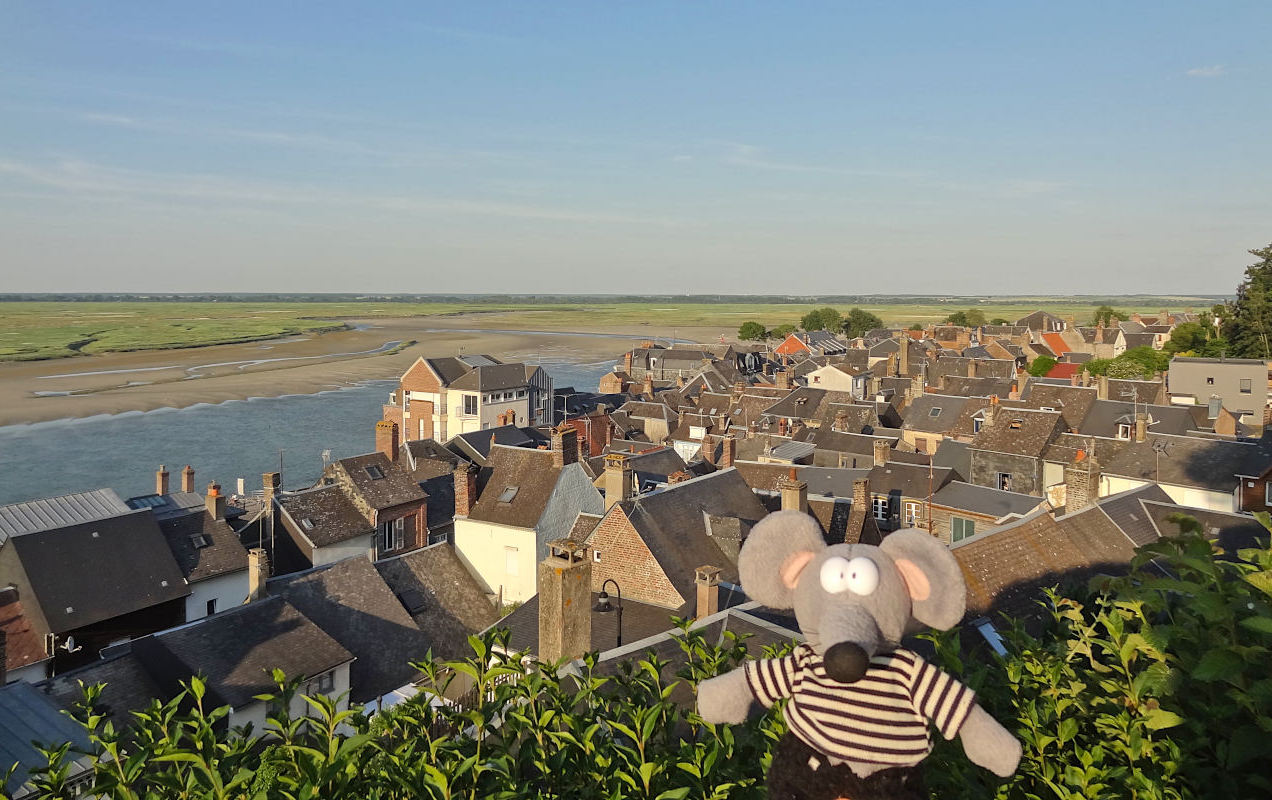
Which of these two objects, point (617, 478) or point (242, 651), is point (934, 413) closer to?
point (617, 478)

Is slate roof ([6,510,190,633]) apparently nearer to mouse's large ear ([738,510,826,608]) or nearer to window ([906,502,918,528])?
mouse's large ear ([738,510,826,608])

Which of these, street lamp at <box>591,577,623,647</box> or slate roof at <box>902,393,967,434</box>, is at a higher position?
slate roof at <box>902,393,967,434</box>

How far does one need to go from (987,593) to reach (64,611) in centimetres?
2386

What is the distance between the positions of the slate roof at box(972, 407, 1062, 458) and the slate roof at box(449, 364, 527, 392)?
3133cm

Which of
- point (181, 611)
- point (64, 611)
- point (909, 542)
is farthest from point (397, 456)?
point (909, 542)

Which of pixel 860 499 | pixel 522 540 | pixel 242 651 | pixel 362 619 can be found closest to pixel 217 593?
pixel 362 619

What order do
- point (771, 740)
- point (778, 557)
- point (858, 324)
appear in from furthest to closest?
point (858, 324) < point (771, 740) < point (778, 557)

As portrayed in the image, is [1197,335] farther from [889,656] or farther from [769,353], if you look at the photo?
[889,656]

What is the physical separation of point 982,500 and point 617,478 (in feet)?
52.8

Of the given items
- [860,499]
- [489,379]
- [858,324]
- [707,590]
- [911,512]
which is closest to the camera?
[707,590]

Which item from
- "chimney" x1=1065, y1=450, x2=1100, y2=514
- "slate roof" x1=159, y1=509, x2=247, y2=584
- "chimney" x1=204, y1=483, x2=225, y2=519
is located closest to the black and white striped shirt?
"chimney" x1=1065, y1=450, x2=1100, y2=514

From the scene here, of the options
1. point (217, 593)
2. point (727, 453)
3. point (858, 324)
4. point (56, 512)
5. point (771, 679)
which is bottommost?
point (217, 593)

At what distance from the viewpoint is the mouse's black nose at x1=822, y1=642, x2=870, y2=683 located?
3.25 meters

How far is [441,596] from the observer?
2739 cm
